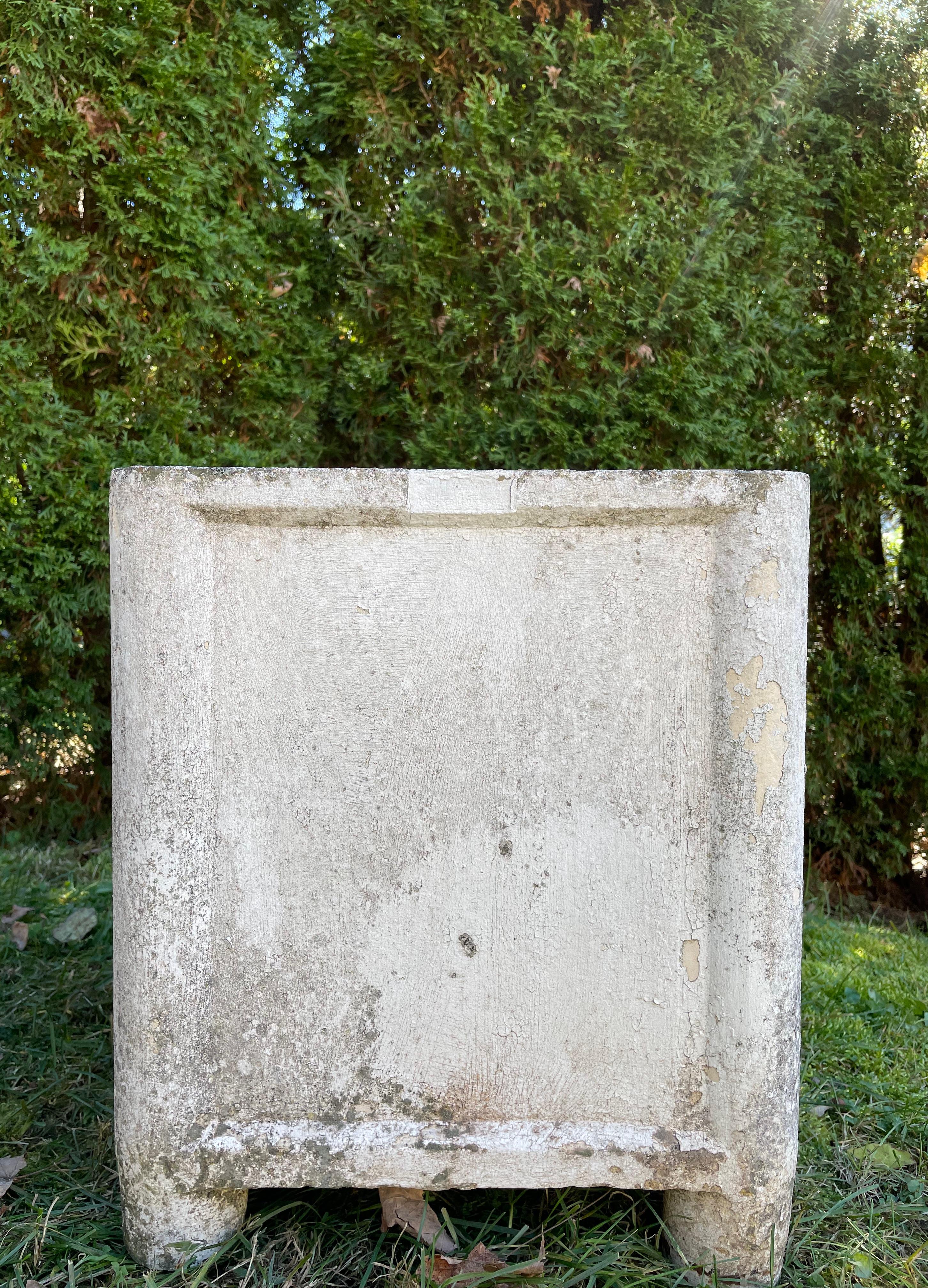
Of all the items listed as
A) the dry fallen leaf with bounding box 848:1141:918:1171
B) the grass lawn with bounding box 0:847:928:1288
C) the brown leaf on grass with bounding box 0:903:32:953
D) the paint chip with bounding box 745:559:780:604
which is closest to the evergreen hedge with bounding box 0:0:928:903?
the brown leaf on grass with bounding box 0:903:32:953

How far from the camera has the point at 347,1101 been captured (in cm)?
132

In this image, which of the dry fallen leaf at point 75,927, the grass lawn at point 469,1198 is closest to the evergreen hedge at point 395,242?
the dry fallen leaf at point 75,927

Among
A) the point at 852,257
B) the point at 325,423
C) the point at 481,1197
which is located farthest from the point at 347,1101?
the point at 852,257

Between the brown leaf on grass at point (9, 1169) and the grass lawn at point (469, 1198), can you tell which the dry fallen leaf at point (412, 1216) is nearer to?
the grass lawn at point (469, 1198)

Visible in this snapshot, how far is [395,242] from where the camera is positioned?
2561 millimetres

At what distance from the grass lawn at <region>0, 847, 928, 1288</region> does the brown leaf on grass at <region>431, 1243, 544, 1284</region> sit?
0.03 metres

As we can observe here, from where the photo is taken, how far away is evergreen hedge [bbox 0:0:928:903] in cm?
241

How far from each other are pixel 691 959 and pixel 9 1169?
1248 millimetres

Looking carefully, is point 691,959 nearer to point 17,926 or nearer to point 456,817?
point 456,817

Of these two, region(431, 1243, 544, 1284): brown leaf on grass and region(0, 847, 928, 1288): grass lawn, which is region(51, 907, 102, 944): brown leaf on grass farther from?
region(431, 1243, 544, 1284): brown leaf on grass

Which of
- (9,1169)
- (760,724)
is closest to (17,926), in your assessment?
(9,1169)

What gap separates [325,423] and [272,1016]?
2063mm

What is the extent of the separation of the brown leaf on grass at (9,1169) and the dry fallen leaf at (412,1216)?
65 cm

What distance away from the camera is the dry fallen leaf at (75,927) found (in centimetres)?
243
